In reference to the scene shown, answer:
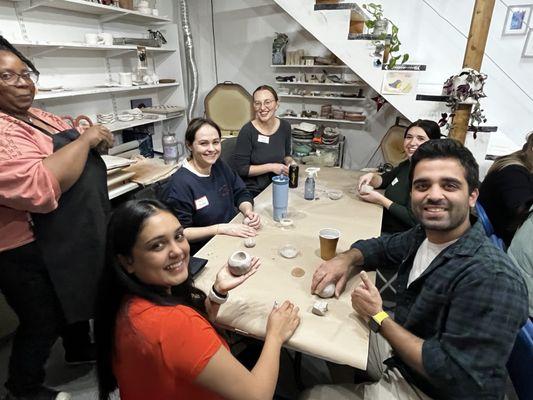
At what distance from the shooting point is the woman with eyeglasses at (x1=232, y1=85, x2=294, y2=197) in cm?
245

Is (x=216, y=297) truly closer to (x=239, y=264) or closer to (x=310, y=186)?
(x=239, y=264)

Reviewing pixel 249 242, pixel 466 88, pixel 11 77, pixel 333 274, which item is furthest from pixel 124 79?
pixel 466 88

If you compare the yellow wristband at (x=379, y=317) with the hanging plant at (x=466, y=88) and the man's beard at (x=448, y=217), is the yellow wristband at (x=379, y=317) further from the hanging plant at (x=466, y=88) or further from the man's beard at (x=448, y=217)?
the hanging plant at (x=466, y=88)

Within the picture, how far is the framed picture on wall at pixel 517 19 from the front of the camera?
321cm

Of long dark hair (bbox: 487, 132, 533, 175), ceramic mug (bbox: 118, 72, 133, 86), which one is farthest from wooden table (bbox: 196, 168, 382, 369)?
ceramic mug (bbox: 118, 72, 133, 86)

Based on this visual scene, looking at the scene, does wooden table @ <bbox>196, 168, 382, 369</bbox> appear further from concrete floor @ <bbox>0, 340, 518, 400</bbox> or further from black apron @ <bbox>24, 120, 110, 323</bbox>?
concrete floor @ <bbox>0, 340, 518, 400</bbox>

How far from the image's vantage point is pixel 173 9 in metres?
4.24

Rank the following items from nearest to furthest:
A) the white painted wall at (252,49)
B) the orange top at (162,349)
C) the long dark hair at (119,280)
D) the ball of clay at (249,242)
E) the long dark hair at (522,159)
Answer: the orange top at (162,349)
the long dark hair at (119,280)
the ball of clay at (249,242)
the long dark hair at (522,159)
the white painted wall at (252,49)

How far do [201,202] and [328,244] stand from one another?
0.77 m

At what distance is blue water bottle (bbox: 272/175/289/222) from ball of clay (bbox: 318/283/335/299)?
649 millimetres

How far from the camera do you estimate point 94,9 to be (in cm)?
285

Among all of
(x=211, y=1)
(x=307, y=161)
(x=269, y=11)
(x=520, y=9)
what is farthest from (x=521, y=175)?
(x=211, y=1)

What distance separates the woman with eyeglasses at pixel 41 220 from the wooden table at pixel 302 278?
0.57 meters

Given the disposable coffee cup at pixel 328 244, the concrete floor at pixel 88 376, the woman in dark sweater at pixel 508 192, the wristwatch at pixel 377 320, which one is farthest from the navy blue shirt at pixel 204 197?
the woman in dark sweater at pixel 508 192
